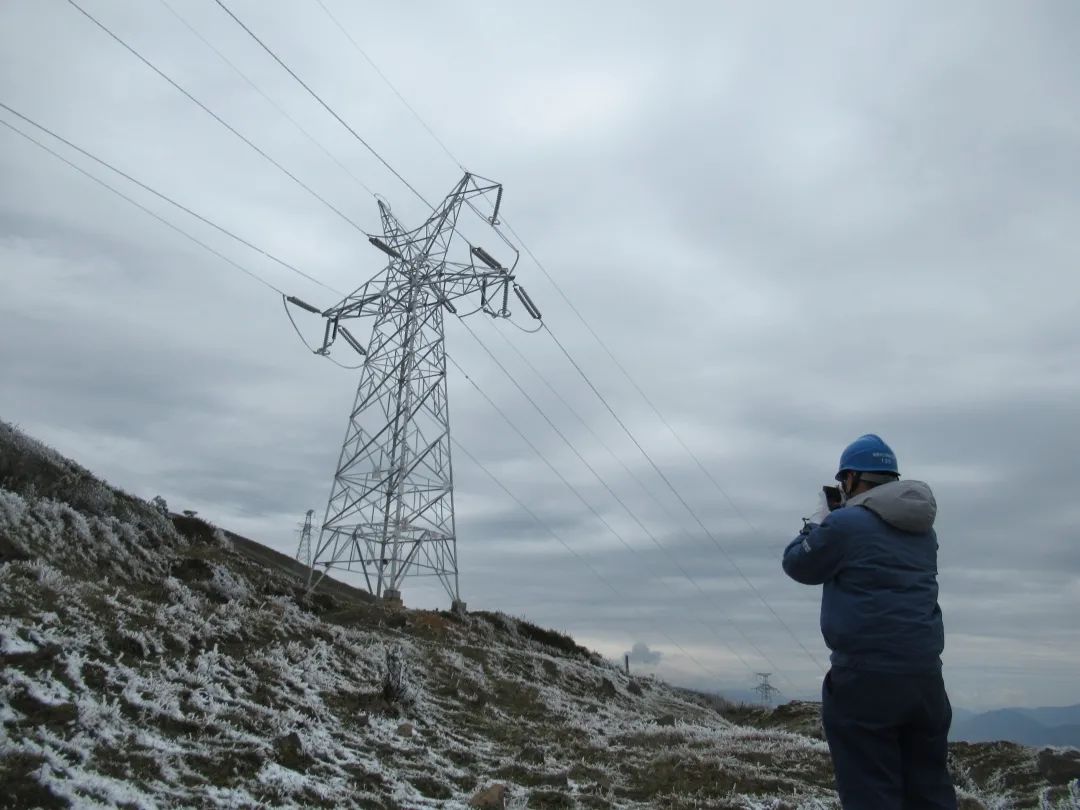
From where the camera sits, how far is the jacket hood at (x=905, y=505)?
15.4 ft

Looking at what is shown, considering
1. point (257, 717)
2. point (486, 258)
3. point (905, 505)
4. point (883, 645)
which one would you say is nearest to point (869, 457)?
point (905, 505)

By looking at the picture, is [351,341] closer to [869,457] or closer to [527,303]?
[527,303]

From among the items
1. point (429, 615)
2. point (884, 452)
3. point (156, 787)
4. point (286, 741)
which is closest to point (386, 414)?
point (429, 615)

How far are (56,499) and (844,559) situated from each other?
1655 cm

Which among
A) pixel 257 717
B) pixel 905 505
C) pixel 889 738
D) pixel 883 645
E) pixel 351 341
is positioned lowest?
pixel 257 717

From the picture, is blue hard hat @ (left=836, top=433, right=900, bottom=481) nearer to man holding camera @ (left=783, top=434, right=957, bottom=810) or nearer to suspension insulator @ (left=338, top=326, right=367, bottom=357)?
man holding camera @ (left=783, top=434, right=957, bottom=810)

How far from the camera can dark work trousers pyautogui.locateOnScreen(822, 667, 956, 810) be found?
438cm

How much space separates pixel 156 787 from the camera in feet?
21.3

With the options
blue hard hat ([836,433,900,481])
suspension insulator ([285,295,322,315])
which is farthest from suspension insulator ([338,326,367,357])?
blue hard hat ([836,433,900,481])

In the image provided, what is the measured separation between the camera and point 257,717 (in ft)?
30.3

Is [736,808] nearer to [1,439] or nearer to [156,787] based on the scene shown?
[156,787]

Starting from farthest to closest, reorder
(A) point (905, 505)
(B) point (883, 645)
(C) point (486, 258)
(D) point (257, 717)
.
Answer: (C) point (486, 258) < (D) point (257, 717) < (A) point (905, 505) < (B) point (883, 645)

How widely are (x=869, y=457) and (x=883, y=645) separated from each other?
4.19 ft

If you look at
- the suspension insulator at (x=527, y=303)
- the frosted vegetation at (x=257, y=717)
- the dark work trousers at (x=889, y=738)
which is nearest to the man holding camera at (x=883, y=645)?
the dark work trousers at (x=889, y=738)
